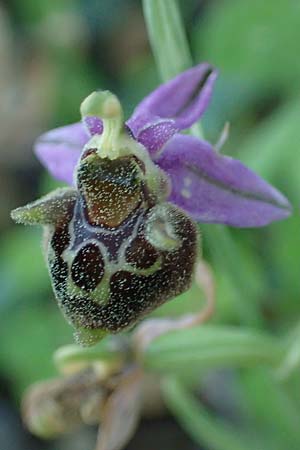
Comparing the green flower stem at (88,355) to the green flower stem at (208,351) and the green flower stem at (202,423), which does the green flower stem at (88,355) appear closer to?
the green flower stem at (208,351)

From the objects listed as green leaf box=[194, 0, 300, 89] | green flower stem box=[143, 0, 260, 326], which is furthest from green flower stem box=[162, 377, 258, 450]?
green leaf box=[194, 0, 300, 89]

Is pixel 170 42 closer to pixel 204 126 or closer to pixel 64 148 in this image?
pixel 64 148

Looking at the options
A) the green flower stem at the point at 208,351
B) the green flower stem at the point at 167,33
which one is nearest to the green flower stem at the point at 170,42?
the green flower stem at the point at 167,33

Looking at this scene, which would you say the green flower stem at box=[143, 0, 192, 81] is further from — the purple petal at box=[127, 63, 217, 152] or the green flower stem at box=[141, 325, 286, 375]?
the green flower stem at box=[141, 325, 286, 375]

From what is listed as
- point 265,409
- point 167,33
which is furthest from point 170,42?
point 265,409

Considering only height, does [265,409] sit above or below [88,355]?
below
